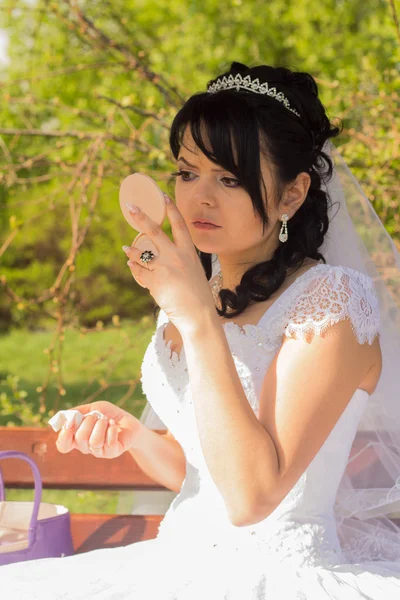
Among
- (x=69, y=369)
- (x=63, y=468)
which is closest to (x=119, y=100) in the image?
(x=69, y=369)

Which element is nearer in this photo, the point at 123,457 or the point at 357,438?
the point at 357,438

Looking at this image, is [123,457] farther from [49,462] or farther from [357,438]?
[357,438]

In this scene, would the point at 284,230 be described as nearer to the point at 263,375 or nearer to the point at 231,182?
the point at 231,182

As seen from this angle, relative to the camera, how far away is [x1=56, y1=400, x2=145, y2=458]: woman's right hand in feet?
6.31

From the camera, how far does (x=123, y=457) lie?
2721 mm

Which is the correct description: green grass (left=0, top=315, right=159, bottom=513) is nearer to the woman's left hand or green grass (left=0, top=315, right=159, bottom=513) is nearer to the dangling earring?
the dangling earring

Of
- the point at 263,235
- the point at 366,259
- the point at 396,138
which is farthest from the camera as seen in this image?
the point at 396,138

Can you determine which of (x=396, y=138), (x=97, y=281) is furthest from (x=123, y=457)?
(x=97, y=281)

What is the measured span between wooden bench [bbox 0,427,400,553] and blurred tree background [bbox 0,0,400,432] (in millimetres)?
600

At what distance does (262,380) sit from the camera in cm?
186

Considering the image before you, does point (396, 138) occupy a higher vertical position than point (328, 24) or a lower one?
higher

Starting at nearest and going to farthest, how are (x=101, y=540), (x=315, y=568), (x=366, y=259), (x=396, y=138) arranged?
(x=315, y=568) → (x=366, y=259) → (x=101, y=540) → (x=396, y=138)

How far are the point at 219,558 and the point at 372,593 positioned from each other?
14.2 inches

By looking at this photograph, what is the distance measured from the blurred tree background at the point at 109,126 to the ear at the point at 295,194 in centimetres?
147
